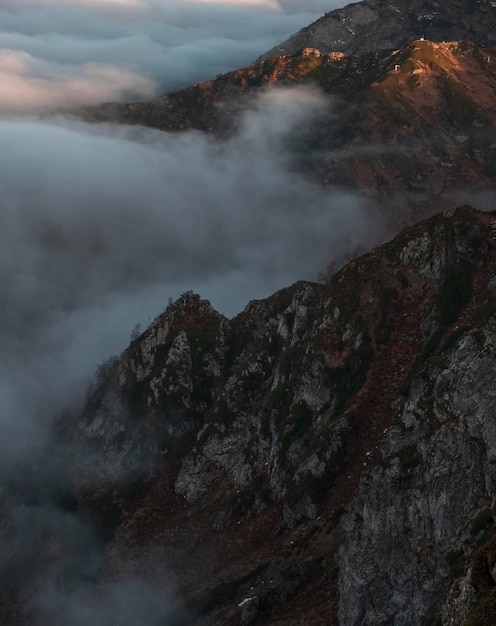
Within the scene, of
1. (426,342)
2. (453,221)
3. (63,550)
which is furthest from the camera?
(63,550)

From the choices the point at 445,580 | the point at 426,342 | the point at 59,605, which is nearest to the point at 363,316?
the point at 426,342

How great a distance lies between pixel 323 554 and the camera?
292ft

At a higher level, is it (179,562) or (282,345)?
(282,345)

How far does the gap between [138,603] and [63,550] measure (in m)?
32.8

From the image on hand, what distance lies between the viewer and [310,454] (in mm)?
102438

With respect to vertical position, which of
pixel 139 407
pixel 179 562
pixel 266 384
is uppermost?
pixel 139 407

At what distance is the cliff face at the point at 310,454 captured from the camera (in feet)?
208

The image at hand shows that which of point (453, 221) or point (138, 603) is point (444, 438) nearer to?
point (453, 221)

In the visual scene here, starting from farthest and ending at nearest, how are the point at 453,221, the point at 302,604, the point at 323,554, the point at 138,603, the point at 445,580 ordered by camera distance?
the point at 453,221
the point at 138,603
the point at 323,554
the point at 302,604
the point at 445,580

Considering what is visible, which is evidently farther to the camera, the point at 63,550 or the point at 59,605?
the point at 63,550

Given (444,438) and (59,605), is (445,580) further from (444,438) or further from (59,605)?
(59,605)

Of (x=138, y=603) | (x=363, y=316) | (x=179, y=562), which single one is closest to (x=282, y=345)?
(x=363, y=316)

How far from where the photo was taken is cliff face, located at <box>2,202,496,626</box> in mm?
63375

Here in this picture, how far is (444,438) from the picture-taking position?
6538cm
